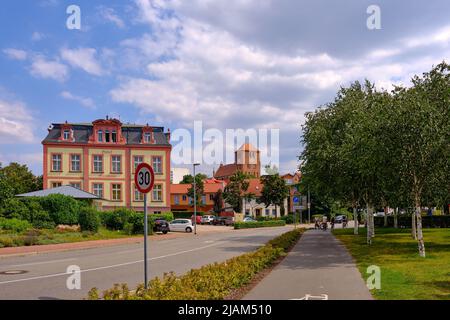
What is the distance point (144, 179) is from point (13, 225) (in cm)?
2587

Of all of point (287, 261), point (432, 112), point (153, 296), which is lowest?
point (287, 261)

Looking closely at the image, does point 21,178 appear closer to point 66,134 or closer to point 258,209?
point 66,134

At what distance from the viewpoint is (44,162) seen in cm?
6041

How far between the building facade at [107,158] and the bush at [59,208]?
22489 mm

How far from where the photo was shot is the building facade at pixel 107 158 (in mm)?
61000

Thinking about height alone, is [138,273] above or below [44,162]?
below

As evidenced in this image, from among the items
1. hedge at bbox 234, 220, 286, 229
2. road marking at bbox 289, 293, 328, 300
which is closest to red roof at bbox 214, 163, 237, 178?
hedge at bbox 234, 220, 286, 229

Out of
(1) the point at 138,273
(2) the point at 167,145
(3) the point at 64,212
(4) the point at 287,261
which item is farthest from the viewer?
(2) the point at 167,145

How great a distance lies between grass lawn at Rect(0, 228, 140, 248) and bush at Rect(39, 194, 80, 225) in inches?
105

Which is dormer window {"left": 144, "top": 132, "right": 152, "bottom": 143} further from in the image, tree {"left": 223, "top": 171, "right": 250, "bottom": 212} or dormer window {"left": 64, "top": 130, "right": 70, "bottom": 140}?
tree {"left": 223, "top": 171, "right": 250, "bottom": 212}

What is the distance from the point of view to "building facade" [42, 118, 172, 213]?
61.0 m
